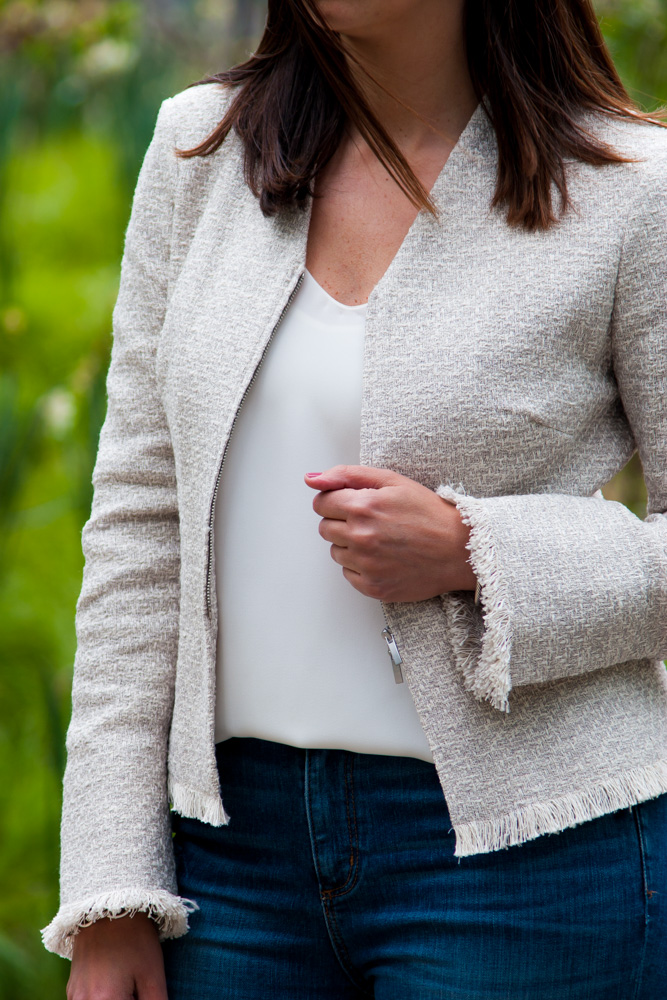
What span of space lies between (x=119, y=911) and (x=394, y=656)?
344 millimetres

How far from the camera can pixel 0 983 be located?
1.60 m

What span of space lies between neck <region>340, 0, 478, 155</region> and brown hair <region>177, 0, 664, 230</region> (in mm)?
18

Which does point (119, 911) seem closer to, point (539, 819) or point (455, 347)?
point (539, 819)

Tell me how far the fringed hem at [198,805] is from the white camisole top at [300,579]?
62 mm

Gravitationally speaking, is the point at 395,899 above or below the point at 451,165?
below

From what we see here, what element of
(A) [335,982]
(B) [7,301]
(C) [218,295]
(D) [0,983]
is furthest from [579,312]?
(B) [7,301]

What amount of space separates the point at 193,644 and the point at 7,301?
1777 mm

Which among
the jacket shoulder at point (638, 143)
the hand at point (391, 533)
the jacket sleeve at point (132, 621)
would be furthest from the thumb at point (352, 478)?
the jacket shoulder at point (638, 143)

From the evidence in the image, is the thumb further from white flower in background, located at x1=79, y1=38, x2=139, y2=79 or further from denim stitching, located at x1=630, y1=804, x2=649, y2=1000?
white flower in background, located at x1=79, y1=38, x2=139, y2=79

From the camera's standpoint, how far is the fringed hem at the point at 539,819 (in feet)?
2.87

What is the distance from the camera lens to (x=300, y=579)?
3.10 feet

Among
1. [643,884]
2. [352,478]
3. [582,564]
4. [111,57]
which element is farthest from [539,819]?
[111,57]

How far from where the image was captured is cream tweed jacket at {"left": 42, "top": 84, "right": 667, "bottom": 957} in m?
0.89

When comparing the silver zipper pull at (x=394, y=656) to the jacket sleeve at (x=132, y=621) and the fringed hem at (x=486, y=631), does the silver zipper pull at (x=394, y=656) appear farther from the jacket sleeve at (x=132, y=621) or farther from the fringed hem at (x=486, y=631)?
the jacket sleeve at (x=132, y=621)
